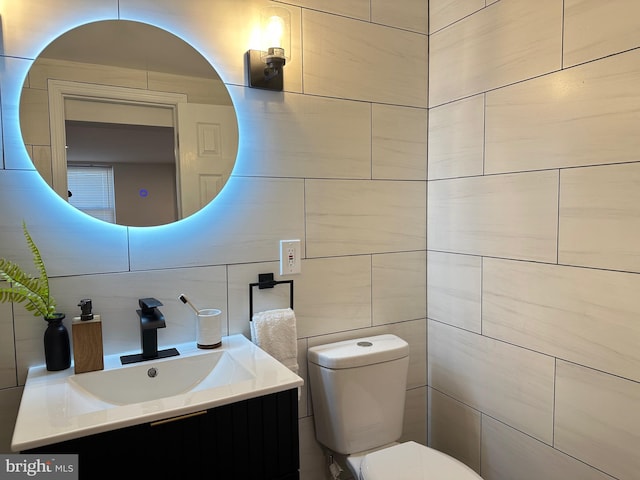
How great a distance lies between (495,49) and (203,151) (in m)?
1.13

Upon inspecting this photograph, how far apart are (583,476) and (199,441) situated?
1.22 m

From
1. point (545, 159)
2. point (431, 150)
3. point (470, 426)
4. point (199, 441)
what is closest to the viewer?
point (199, 441)

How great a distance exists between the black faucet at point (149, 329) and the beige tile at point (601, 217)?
131 centimetres

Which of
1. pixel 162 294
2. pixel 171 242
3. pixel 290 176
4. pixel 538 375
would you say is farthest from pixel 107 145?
pixel 538 375

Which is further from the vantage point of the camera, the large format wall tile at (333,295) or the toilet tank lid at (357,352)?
the large format wall tile at (333,295)

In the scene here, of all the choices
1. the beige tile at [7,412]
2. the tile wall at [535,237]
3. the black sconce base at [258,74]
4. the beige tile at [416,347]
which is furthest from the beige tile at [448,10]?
the beige tile at [7,412]

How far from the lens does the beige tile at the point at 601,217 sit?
134cm

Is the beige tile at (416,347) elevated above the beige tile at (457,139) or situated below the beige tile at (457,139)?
below

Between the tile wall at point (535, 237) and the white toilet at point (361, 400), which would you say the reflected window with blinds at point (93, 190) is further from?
the tile wall at point (535, 237)

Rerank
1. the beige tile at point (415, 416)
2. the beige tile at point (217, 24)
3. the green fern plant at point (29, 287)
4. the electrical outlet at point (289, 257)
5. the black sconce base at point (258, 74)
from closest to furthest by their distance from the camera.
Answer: the green fern plant at point (29, 287) → the beige tile at point (217, 24) → the black sconce base at point (258, 74) → the electrical outlet at point (289, 257) → the beige tile at point (415, 416)

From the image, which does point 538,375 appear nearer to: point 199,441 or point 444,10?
point 199,441

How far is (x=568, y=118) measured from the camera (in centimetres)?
149

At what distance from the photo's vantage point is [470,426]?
75.4 inches

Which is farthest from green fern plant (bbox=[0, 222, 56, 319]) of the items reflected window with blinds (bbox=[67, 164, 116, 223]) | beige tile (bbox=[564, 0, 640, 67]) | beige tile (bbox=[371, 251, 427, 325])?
beige tile (bbox=[564, 0, 640, 67])
